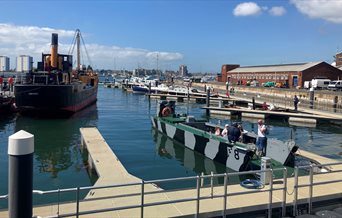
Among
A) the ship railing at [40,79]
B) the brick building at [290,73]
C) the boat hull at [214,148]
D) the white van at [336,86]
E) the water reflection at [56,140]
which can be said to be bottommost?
the water reflection at [56,140]

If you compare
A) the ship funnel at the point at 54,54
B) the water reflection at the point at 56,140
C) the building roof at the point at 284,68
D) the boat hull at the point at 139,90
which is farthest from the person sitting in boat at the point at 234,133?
the boat hull at the point at 139,90

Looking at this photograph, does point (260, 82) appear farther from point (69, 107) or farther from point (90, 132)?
point (90, 132)

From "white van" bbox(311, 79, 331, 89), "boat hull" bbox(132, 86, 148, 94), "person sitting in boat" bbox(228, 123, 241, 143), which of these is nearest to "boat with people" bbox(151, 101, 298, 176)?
"person sitting in boat" bbox(228, 123, 241, 143)

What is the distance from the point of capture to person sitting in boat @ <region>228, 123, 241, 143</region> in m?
17.6

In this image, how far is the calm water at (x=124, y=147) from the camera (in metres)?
17.7

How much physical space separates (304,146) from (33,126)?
79.0ft

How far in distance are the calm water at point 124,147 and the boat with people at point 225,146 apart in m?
0.58

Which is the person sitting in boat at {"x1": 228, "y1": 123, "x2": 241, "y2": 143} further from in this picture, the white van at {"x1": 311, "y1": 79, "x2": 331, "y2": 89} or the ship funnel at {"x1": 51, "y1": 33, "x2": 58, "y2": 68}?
the white van at {"x1": 311, "y1": 79, "x2": 331, "y2": 89}

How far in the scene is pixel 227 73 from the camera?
353 ft

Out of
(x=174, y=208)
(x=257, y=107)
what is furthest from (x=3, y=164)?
(x=257, y=107)

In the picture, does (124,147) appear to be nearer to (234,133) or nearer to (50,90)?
(234,133)

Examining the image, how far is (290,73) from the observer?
75.4m

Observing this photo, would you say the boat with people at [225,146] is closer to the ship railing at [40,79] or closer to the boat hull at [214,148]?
the boat hull at [214,148]

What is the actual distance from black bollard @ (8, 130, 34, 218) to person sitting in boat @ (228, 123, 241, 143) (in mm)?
13540
